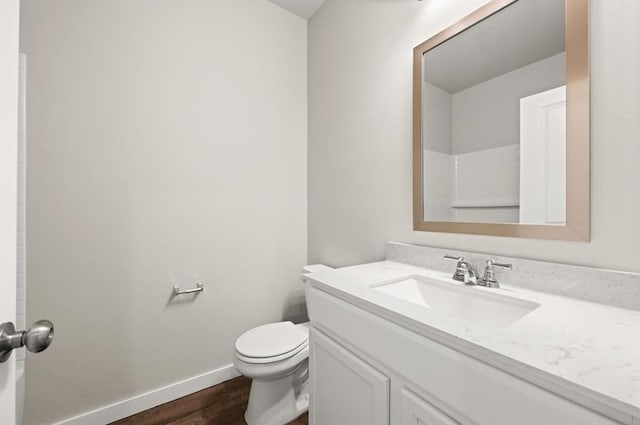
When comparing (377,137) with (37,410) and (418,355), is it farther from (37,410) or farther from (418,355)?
(37,410)

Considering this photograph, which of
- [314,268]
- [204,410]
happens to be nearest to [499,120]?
[314,268]

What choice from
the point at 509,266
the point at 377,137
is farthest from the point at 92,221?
the point at 509,266

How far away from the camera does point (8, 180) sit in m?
0.47

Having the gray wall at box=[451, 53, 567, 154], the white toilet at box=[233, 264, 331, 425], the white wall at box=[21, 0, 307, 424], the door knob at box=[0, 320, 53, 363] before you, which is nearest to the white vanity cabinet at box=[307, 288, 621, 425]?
the white toilet at box=[233, 264, 331, 425]

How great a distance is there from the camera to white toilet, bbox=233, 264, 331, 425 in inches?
49.8

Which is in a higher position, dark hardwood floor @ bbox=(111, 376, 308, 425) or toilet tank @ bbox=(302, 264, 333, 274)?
toilet tank @ bbox=(302, 264, 333, 274)

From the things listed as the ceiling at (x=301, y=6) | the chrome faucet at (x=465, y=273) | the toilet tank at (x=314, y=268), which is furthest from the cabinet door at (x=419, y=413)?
the ceiling at (x=301, y=6)

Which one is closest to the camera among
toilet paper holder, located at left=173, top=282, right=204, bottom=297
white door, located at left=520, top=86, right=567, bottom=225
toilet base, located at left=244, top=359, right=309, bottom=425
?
white door, located at left=520, top=86, right=567, bottom=225

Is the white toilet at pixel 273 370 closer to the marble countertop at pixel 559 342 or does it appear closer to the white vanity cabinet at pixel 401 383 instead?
the white vanity cabinet at pixel 401 383

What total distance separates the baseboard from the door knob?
136 centimetres

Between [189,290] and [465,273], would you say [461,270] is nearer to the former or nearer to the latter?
[465,273]

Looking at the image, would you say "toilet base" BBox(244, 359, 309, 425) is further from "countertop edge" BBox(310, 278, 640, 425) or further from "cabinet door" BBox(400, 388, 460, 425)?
"countertop edge" BBox(310, 278, 640, 425)

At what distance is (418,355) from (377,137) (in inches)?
46.1

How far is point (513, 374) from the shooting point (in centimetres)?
49
